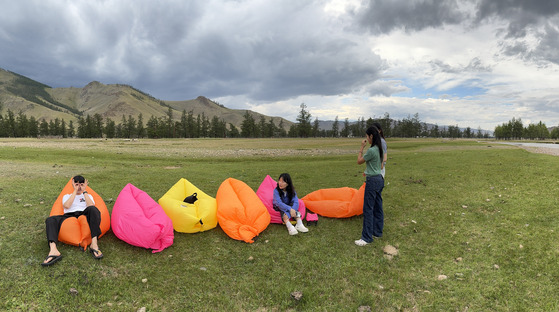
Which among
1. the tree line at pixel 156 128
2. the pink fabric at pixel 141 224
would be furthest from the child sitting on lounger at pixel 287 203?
the tree line at pixel 156 128

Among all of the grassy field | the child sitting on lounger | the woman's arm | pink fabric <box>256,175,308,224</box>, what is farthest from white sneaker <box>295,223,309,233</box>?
pink fabric <box>256,175,308,224</box>

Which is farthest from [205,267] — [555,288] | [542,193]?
[542,193]

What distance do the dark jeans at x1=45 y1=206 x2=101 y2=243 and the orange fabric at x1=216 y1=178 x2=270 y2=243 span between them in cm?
298

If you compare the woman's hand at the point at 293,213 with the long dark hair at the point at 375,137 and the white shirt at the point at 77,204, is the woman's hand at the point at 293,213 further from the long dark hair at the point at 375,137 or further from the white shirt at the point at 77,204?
the white shirt at the point at 77,204

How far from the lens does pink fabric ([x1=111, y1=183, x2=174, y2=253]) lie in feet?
20.2

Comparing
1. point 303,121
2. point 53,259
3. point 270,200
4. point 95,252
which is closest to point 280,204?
point 270,200

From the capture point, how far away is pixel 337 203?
8.84 meters

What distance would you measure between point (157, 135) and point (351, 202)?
128 m

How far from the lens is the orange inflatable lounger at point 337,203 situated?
28.5ft

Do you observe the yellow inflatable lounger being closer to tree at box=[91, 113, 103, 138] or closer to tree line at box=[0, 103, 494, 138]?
tree line at box=[0, 103, 494, 138]

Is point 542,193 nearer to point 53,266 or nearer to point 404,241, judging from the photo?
point 404,241

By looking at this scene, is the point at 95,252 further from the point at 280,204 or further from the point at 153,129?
the point at 153,129

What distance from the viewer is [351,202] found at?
872 centimetres

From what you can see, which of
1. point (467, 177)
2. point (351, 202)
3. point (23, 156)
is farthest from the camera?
point (23, 156)
